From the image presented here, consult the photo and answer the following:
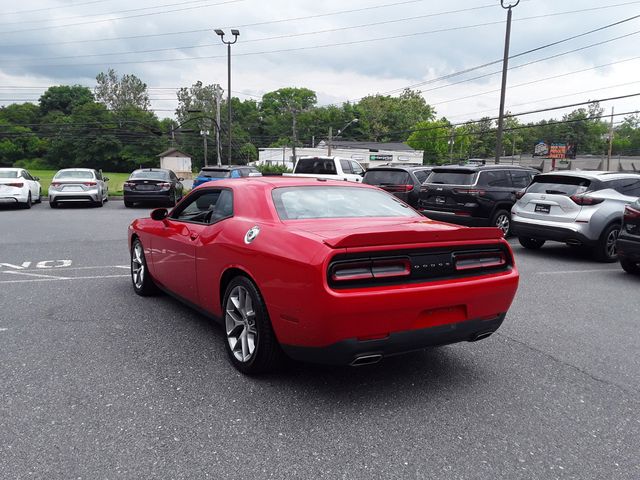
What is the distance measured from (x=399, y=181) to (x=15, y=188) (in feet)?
41.7

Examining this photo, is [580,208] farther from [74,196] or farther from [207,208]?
[74,196]

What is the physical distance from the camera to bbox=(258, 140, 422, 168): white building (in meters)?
75.6

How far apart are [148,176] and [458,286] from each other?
17.5 m

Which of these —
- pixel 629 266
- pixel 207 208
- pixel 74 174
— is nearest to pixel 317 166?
pixel 74 174

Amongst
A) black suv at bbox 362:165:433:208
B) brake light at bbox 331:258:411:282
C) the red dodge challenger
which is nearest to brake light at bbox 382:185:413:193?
black suv at bbox 362:165:433:208

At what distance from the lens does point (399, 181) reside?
46.6ft

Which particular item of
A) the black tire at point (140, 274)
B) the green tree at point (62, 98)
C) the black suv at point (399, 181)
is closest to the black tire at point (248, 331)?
the black tire at point (140, 274)

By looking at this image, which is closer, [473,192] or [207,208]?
[207,208]

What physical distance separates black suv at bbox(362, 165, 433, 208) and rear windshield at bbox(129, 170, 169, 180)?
8769 millimetres

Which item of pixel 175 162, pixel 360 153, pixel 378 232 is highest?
pixel 360 153

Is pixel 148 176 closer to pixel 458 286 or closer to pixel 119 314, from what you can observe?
pixel 119 314

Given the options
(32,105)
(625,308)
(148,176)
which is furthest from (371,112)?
(625,308)

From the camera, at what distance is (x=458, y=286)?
338 cm

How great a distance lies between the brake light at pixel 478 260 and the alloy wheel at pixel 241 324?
1482 millimetres
